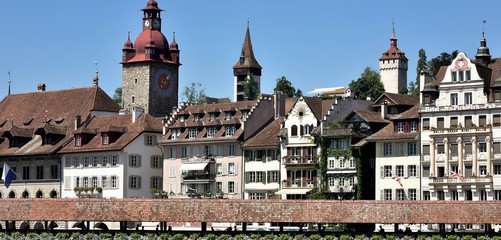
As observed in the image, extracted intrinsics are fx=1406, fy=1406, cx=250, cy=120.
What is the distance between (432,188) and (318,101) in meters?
13.2

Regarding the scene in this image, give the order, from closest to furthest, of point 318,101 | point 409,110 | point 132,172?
point 409,110, point 318,101, point 132,172

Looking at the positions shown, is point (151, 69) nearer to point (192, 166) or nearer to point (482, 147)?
point (192, 166)

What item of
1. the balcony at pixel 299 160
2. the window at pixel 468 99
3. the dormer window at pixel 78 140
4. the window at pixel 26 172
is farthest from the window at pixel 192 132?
the window at pixel 468 99

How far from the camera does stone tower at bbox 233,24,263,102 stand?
167 m

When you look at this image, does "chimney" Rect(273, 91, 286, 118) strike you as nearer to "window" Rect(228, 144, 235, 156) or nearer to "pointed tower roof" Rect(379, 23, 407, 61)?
"window" Rect(228, 144, 235, 156)

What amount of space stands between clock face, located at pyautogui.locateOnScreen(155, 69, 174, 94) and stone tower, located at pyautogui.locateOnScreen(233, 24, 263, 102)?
41.3 metres

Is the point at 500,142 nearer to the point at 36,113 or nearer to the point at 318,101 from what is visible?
the point at 318,101

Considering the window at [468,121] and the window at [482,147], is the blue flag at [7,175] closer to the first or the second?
the window at [468,121]

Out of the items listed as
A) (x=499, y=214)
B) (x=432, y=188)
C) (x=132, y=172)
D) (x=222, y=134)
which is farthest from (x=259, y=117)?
(x=499, y=214)

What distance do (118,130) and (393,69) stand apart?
7120 centimetres

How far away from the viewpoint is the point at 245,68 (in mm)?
166875

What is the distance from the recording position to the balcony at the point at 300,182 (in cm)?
9431

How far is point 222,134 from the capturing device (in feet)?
332

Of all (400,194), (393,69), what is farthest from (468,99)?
(393,69)
